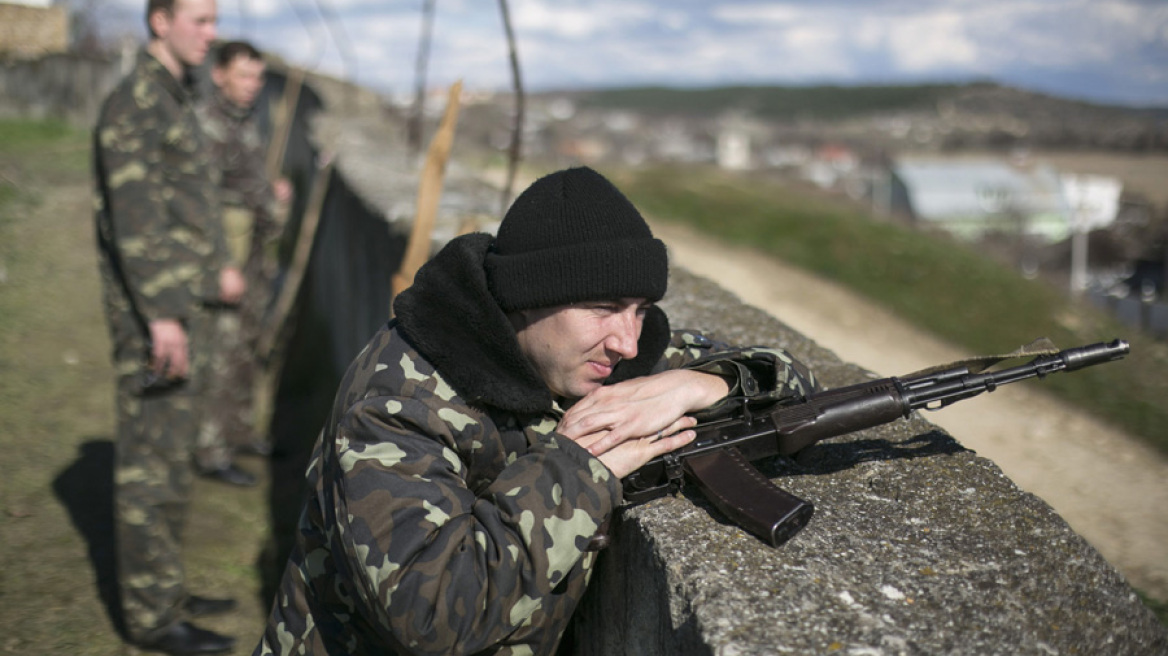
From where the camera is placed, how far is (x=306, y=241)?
23.4 feet

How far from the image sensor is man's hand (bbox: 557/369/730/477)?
1755 mm

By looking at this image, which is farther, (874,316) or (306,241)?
(874,316)

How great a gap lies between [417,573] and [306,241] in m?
6.01

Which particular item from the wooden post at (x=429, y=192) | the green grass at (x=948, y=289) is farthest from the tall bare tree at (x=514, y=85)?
the green grass at (x=948, y=289)

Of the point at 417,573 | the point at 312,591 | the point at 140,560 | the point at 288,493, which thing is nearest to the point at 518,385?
the point at 417,573

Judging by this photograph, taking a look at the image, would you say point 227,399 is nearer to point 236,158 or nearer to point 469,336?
point 236,158

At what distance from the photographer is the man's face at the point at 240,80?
537cm

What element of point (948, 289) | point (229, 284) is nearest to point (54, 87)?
point (948, 289)

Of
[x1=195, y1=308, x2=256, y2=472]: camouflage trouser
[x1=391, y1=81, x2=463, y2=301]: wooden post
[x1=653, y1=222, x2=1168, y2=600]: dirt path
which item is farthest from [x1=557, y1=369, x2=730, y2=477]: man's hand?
[x1=195, y1=308, x2=256, y2=472]: camouflage trouser

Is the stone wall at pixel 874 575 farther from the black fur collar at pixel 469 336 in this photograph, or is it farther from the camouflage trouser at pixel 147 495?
the camouflage trouser at pixel 147 495

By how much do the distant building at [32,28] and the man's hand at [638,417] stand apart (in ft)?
82.6

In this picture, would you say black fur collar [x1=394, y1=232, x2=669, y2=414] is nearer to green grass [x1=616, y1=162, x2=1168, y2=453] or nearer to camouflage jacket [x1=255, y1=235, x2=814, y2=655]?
camouflage jacket [x1=255, y1=235, x2=814, y2=655]

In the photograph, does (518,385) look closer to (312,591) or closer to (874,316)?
(312,591)

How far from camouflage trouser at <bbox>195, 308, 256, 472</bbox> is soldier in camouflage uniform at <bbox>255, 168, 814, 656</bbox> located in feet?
10.3
